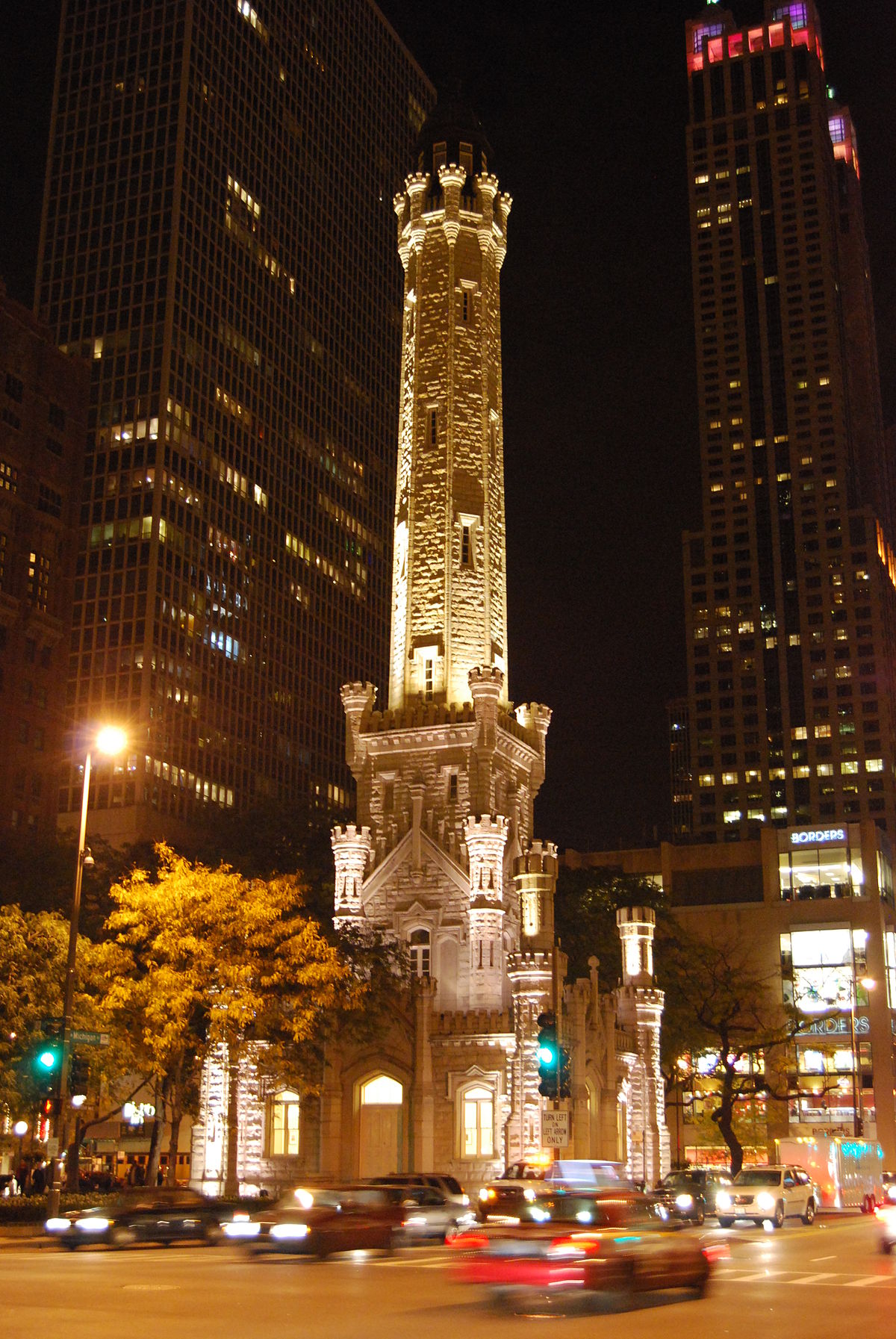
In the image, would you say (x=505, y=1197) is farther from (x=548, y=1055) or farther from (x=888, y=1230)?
(x=888, y=1230)

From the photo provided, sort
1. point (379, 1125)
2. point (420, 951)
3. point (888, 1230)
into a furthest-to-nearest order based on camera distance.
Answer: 1. point (420, 951)
2. point (379, 1125)
3. point (888, 1230)

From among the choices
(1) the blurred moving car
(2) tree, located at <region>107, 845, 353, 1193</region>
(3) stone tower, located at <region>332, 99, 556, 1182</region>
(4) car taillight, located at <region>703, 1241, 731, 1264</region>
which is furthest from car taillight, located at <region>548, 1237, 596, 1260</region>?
(3) stone tower, located at <region>332, 99, 556, 1182</region>

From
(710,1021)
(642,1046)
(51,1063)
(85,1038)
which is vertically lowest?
(51,1063)

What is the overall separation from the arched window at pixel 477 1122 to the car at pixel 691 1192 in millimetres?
10669

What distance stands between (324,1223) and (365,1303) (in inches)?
374

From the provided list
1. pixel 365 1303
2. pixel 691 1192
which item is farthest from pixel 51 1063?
pixel 691 1192

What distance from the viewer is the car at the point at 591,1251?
19.1m

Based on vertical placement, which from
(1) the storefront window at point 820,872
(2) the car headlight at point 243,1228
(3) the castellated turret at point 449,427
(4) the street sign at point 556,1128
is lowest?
(2) the car headlight at point 243,1228

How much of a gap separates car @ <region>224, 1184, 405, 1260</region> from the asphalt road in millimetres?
439

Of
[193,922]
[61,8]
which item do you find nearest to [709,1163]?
[193,922]

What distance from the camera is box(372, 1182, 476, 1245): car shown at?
33000 millimetres

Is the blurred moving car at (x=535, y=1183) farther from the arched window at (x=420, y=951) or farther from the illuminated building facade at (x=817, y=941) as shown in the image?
the illuminated building facade at (x=817, y=941)

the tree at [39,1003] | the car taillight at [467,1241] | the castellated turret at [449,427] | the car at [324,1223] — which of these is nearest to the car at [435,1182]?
the car taillight at [467,1241]

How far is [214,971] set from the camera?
154ft
